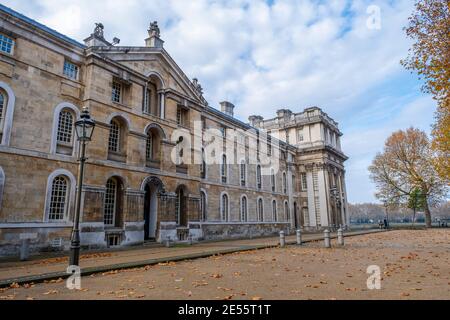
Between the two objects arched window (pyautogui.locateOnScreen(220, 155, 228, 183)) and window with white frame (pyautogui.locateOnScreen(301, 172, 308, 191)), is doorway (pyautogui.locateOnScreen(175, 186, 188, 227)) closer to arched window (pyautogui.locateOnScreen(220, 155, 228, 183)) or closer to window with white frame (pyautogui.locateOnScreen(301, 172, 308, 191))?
arched window (pyautogui.locateOnScreen(220, 155, 228, 183))

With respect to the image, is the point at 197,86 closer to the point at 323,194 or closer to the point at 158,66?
the point at 158,66

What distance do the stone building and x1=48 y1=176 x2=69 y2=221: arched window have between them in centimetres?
5

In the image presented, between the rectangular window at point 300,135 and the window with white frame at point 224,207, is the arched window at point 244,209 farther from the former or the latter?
the rectangular window at point 300,135

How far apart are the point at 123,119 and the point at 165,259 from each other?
1095 centimetres

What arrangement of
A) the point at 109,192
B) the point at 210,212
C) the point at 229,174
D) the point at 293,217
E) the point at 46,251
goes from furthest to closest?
the point at 293,217 → the point at 229,174 → the point at 210,212 → the point at 109,192 → the point at 46,251

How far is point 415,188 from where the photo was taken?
41375 mm

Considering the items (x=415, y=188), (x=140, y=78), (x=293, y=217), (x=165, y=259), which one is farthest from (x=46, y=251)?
(x=415, y=188)

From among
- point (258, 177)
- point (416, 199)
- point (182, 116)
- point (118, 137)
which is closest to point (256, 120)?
point (258, 177)

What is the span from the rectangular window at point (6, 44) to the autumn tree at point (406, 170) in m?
43.8

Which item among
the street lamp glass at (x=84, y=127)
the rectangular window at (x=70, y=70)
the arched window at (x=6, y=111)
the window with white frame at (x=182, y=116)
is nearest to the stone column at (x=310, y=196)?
the window with white frame at (x=182, y=116)

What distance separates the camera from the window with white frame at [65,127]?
1622cm

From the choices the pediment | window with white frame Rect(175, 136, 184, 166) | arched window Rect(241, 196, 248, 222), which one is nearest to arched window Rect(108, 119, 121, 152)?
the pediment

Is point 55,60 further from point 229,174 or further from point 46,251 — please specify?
point 229,174
